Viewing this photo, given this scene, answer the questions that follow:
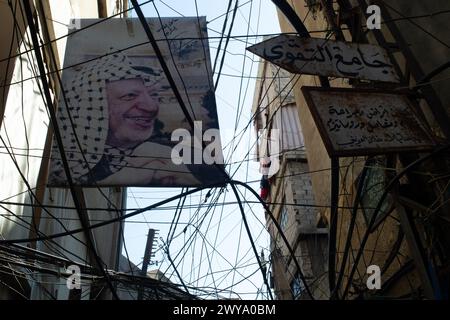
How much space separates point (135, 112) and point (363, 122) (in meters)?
2.85

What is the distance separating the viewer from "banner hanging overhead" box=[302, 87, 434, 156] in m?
3.64

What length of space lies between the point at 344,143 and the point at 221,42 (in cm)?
215

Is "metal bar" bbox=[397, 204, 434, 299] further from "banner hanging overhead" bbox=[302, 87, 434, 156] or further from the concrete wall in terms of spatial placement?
the concrete wall

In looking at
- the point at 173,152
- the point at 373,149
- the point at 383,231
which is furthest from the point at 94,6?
the point at 373,149

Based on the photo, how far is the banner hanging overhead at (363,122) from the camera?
3637mm

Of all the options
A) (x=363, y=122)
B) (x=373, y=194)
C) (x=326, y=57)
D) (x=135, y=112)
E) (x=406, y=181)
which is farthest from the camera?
(x=373, y=194)

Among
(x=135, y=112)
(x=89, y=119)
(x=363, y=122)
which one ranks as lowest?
(x=363, y=122)

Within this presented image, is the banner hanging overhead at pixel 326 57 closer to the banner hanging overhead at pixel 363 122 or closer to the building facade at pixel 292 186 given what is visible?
the banner hanging overhead at pixel 363 122

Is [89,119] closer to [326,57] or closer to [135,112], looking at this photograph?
[135,112]

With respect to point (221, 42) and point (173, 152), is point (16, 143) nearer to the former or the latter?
point (173, 152)

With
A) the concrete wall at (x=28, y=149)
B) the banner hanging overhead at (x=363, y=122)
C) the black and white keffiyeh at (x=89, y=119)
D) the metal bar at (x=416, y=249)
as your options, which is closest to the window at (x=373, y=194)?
the metal bar at (x=416, y=249)

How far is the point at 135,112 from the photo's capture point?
5.51m

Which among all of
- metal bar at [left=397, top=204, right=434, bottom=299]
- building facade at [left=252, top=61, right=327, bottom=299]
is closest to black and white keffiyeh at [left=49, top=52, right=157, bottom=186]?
metal bar at [left=397, top=204, right=434, bottom=299]

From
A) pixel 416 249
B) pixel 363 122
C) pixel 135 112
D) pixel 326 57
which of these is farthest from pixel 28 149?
pixel 416 249
